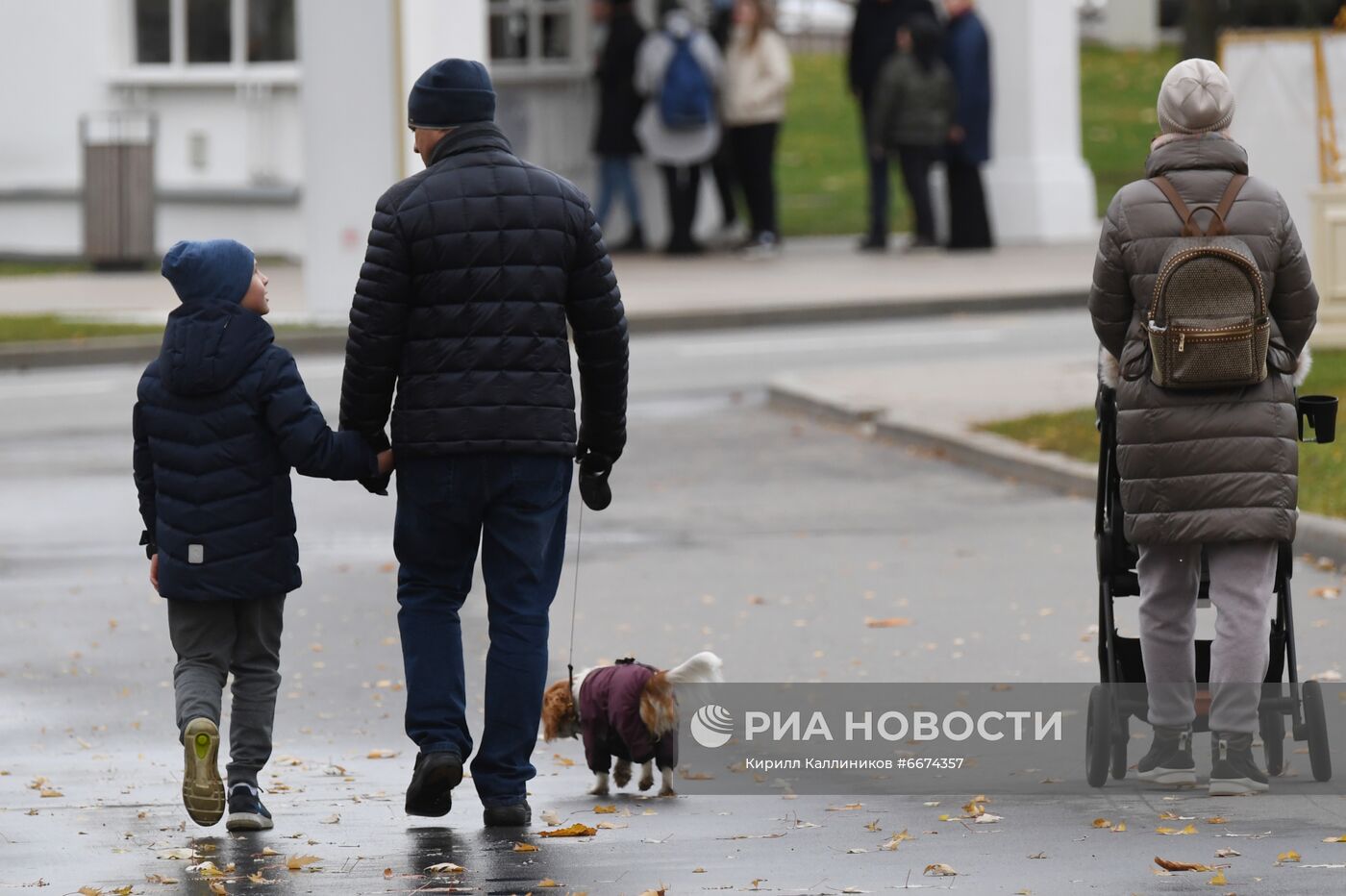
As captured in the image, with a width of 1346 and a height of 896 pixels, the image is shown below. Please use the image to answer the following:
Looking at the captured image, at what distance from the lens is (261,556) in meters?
6.18

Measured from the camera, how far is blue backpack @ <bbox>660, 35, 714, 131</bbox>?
75.7 feet

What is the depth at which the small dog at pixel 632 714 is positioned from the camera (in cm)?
640

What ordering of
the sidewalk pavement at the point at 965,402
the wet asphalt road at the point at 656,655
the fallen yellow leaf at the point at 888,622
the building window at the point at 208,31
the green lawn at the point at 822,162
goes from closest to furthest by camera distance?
the wet asphalt road at the point at 656,655 → the fallen yellow leaf at the point at 888,622 → the sidewalk pavement at the point at 965,402 → the building window at the point at 208,31 → the green lawn at the point at 822,162

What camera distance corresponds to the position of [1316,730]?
6301 millimetres

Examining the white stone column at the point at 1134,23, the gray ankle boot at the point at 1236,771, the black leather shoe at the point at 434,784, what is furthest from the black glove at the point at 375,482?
the white stone column at the point at 1134,23

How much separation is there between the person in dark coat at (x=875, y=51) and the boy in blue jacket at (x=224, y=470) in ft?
55.7

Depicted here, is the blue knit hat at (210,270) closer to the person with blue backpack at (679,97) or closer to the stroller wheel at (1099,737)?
the stroller wheel at (1099,737)

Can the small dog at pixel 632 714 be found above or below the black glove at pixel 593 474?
below

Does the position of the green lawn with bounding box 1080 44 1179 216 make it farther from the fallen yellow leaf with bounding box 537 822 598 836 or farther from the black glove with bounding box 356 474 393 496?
the fallen yellow leaf with bounding box 537 822 598 836

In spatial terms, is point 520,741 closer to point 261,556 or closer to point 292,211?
point 261,556

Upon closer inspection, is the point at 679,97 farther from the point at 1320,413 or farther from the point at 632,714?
the point at 632,714

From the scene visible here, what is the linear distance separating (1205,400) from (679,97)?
17.2m

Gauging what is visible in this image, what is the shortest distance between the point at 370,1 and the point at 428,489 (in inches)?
516

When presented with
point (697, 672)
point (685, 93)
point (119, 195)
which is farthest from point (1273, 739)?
point (119, 195)
